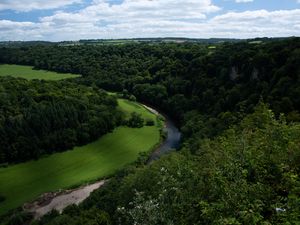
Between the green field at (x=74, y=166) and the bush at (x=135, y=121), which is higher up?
the bush at (x=135, y=121)

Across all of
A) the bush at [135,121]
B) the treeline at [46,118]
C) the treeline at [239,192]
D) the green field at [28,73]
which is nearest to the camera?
the treeline at [239,192]

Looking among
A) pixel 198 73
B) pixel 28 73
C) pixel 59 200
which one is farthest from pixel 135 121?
pixel 28 73

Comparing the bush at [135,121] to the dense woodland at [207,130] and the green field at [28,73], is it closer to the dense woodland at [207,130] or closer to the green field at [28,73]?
the dense woodland at [207,130]

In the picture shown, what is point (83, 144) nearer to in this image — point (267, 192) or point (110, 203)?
point (110, 203)

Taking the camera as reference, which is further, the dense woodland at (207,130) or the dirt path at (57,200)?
the dirt path at (57,200)

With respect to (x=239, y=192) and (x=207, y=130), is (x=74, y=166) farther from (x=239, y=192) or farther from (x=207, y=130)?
(x=239, y=192)

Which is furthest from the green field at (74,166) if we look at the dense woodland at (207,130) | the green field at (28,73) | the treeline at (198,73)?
the green field at (28,73)

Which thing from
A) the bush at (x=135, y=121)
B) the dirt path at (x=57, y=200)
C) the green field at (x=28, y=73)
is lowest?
the dirt path at (x=57, y=200)
